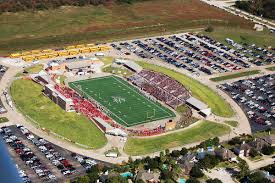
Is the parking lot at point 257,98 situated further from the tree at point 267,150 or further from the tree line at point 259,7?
the tree line at point 259,7

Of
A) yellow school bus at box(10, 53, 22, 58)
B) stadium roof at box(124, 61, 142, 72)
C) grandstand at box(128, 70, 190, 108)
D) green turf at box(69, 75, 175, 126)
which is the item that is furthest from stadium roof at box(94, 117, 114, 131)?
yellow school bus at box(10, 53, 22, 58)

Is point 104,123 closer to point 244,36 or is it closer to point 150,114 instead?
point 150,114

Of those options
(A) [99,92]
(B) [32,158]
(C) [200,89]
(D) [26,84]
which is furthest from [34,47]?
Result: (B) [32,158]

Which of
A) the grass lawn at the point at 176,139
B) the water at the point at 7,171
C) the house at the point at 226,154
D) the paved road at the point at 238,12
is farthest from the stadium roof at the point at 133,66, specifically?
the paved road at the point at 238,12

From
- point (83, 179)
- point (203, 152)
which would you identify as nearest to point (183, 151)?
point (203, 152)

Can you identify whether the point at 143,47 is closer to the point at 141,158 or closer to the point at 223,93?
the point at 223,93

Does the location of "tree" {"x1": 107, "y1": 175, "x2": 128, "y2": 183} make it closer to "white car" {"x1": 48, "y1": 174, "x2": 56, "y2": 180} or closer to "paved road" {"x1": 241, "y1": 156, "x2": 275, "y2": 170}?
"white car" {"x1": 48, "y1": 174, "x2": 56, "y2": 180}
